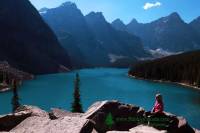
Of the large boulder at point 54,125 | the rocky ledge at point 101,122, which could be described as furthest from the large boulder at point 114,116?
the large boulder at point 54,125

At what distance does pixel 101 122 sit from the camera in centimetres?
2362

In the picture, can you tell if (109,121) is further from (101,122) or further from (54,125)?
(54,125)

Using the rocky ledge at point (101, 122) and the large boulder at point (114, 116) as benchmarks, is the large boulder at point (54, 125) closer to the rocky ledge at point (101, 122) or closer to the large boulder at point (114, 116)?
Result: the rocky ledge at point (101, 122)

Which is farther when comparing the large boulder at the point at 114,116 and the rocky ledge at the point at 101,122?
the large boulder at the point at 114,116

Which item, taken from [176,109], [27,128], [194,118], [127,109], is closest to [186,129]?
[127,109]

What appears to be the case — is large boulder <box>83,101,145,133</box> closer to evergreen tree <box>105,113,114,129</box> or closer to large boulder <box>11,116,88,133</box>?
evergreen tree <box>105,113,114,129</box>

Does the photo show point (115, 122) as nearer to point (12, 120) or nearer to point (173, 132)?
point (173, 132)

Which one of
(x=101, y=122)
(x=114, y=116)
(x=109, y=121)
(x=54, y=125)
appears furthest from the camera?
(x=114, y=116)

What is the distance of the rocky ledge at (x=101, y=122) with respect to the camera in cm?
1726

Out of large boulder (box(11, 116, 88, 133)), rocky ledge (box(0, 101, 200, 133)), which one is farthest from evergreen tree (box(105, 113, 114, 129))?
large boulder (box(11, 116, 88, 133))

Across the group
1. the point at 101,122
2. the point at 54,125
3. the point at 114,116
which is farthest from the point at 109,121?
the point at 54,125

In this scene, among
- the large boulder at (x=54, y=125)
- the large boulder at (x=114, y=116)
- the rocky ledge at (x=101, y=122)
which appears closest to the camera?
the large boulder at (x=54, y=125)

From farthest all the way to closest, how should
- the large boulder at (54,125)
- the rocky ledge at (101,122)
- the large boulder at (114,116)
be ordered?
1. the large boulder at (114,116)
2. the rocky ledge at (101,122)
3. the large boulder at (54,125)

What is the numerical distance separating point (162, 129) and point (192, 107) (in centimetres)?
10052
